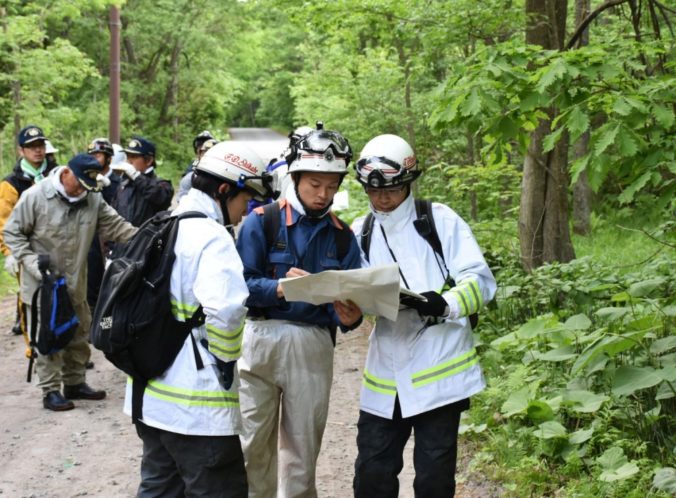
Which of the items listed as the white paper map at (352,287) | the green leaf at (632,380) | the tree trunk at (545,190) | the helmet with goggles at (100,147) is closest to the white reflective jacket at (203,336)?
the white paper map at (352,287)

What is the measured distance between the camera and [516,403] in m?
5.91

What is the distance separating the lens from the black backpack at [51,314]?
7.21 m

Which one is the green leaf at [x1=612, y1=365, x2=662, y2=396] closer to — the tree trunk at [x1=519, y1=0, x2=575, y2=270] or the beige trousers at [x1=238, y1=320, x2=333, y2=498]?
the beige trousers at [x1=238, y1=320, x2=333, y2=498]

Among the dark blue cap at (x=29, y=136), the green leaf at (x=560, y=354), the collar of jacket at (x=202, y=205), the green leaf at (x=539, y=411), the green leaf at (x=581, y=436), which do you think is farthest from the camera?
the dark blue cap at (x=29, y=136)

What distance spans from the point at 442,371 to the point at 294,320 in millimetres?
770

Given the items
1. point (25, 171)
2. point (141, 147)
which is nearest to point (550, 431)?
point (141, 147)

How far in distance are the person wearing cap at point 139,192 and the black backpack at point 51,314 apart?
80.4 inches

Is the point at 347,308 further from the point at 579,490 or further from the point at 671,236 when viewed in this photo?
the point at 671,236

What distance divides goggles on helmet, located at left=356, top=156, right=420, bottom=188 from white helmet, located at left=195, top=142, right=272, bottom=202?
0.53 m

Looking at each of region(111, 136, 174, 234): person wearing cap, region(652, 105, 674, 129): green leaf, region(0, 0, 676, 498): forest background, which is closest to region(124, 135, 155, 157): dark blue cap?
region(111, 136, 174, 234): person wearing cap

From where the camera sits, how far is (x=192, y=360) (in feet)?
11.9

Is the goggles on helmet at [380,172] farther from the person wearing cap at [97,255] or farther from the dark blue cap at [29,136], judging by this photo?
the dark blue cap at [29,136]

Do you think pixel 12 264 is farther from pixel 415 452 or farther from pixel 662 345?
pixel 662 345

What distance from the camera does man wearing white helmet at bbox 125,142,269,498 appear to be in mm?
3508
